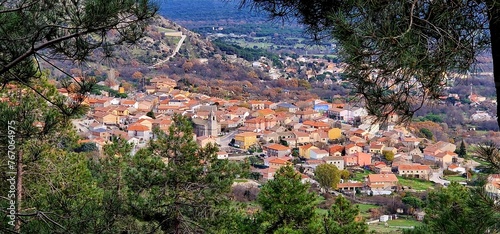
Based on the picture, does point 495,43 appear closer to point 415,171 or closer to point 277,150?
point 415,171

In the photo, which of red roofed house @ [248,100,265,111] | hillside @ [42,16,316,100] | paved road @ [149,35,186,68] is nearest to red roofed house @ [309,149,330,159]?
red roofed house @ [248,100,265,111]

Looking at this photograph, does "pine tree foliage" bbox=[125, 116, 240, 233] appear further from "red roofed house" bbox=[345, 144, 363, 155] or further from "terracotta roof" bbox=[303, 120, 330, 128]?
"terracotta roof" bbox=[303, 120, 330, 128]

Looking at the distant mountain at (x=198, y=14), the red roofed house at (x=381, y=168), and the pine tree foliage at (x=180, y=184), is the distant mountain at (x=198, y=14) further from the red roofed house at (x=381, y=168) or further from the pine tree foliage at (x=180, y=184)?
the pine tree foliage at (x=180, y=184)

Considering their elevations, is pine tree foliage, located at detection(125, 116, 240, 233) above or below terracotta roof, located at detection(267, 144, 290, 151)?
above

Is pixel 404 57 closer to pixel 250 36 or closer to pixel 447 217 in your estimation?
pixel 447 217

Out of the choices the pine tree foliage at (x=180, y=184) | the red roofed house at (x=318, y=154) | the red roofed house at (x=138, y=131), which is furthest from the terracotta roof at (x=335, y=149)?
the pine tree foliage at (x=180, y=184)

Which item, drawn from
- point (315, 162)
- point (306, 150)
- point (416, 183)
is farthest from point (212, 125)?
point (416, 183)
